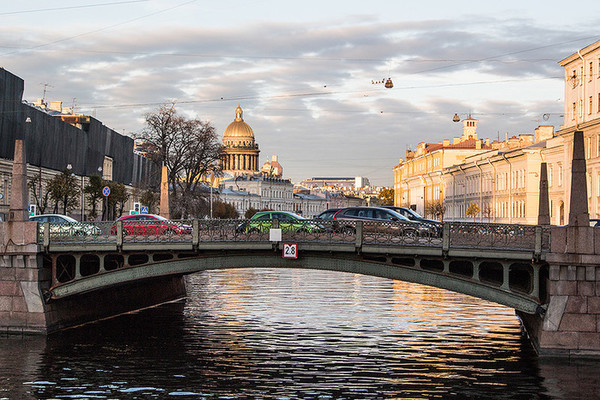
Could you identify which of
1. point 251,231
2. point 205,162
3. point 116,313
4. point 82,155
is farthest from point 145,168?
point 251,231

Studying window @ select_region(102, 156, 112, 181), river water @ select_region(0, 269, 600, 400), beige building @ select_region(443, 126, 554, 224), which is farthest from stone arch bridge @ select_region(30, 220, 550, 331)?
window @ select_region(102, 156, 112, 181)

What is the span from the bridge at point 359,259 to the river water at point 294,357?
1109 mm

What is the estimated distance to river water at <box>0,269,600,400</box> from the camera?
80.5ft

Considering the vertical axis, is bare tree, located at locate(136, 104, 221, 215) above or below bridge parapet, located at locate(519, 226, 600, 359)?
above

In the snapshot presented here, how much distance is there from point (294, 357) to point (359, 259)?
3.59 metres

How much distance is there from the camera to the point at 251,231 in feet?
104

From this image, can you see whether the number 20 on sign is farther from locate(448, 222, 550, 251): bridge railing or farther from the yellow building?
the yellow building

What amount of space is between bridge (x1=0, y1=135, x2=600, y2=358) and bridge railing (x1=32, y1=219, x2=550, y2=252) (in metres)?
0.03

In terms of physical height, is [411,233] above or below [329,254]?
above

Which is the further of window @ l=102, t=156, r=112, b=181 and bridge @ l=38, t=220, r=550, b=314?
window @ l=102, t=156, r=112, b=181

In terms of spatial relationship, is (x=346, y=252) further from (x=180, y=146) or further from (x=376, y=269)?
(x=180, y=146)

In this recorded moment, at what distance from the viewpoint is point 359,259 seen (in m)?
30.3

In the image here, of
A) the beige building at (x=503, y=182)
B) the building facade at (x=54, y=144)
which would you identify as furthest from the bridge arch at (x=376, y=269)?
the beige building at (x=503, y=182)

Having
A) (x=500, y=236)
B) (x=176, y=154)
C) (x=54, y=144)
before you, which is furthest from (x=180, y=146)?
(x=500, y=236)
